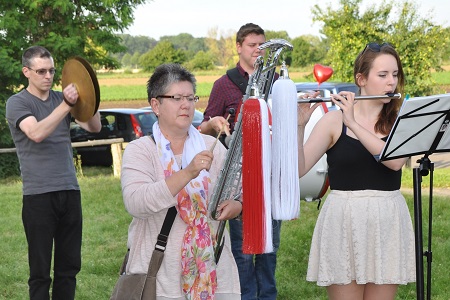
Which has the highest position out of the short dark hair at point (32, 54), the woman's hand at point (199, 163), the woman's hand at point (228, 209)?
the short dark hair at point (32, 54)

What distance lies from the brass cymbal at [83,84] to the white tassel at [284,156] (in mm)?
1472

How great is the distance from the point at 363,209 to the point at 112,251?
16.5ft

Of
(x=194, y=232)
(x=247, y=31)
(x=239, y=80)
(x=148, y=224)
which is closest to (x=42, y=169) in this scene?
(x=239, y=80)

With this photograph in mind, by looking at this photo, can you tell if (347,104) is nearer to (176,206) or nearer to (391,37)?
(176,206)

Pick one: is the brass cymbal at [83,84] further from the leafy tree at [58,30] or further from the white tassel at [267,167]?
the leafy tree at [58,30]

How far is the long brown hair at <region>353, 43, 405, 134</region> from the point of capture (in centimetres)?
398

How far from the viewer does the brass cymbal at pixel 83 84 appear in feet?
14.2

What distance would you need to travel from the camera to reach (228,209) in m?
3.41

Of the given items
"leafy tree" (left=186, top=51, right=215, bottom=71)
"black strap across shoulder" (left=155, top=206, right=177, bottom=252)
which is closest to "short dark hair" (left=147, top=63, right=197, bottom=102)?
"black strap across shoulder" (left=155, top=206, right=177, bottom=252)

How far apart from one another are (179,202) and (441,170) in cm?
1375

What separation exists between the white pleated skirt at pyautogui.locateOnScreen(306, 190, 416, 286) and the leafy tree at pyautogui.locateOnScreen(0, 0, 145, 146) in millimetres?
14914

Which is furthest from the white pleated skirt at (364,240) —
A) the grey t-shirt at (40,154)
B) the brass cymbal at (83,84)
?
the grey t-shirt at (40,154)

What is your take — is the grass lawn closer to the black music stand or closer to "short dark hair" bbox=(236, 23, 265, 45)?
"short dark hair" bbox=(236, 23, 265, 45)

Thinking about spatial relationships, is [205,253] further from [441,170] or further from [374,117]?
[441,170]
